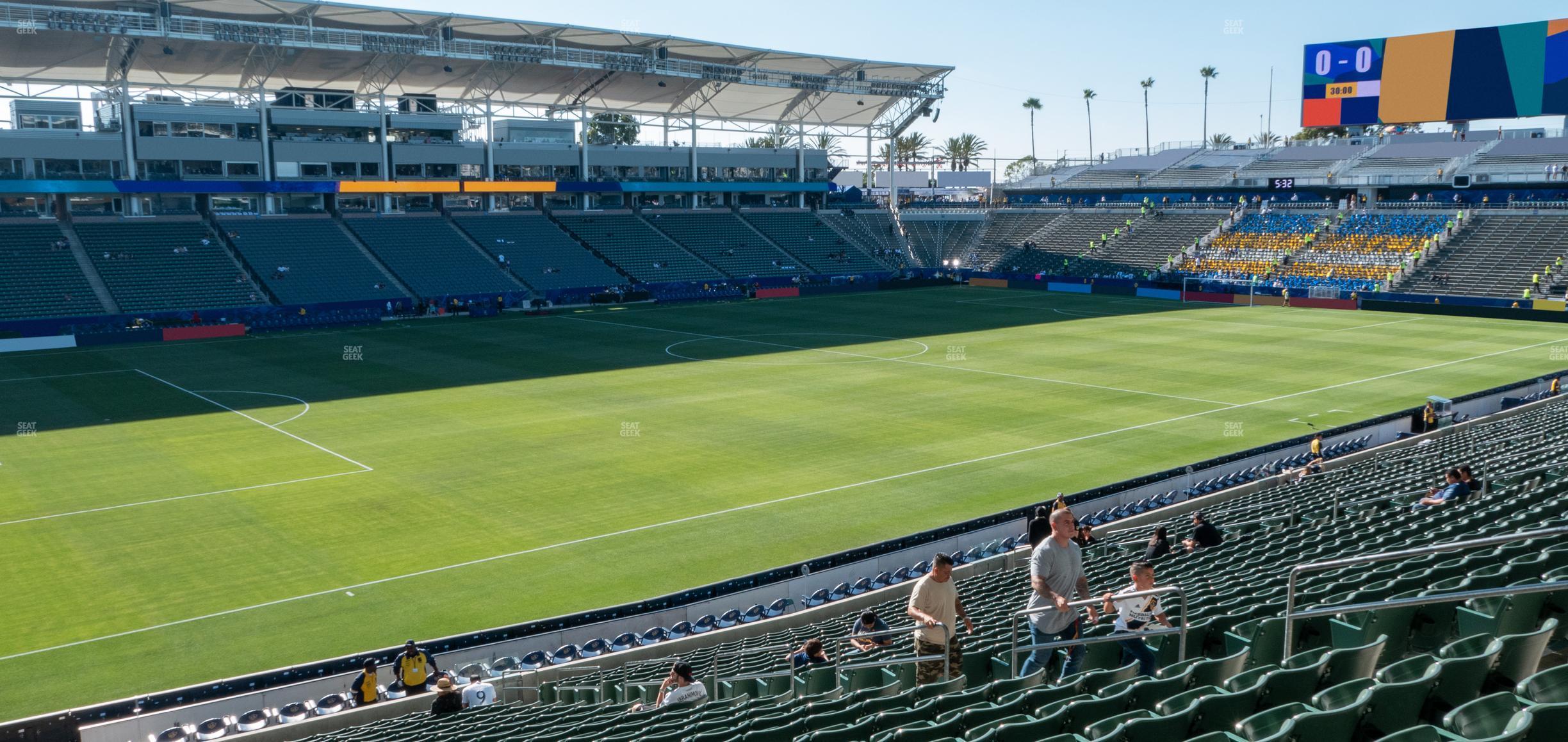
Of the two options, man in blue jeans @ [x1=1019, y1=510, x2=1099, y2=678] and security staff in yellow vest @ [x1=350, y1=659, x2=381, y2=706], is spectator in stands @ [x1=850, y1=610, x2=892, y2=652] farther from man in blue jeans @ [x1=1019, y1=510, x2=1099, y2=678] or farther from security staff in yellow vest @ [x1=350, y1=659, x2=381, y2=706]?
security staff in yellow vest @ [x1=350, y1=659, x2=381, y2=706]

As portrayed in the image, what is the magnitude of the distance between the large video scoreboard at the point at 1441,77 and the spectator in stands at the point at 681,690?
282ft

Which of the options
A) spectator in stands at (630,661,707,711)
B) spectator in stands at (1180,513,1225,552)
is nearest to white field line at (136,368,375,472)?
spectator in stands at (630,661,707,711)

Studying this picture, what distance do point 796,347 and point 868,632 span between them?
4636cm

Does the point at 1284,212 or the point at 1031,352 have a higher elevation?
the point at 1284,212

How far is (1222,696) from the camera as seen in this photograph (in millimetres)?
7594

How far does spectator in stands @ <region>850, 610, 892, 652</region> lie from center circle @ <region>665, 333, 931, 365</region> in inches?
1546

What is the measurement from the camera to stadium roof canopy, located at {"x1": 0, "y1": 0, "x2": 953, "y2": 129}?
63250mm

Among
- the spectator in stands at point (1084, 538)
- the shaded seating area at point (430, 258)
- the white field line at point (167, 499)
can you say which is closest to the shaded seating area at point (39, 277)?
the shaded seating area at point (430, 258)

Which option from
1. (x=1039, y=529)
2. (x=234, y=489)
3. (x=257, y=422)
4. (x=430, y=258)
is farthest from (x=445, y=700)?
(x=430, y=258)

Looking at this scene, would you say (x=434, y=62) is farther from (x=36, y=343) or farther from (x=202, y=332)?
(x=36, y=343)

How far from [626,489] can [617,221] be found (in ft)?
205

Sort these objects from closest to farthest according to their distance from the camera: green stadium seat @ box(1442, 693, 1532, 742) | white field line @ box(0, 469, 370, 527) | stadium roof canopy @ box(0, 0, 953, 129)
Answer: green stadium seat @ box(1442, 693, 1532, 742) → white field line @ box(0, 469, 370, 527) → stadium roof canopy @ box(0, 0, 953, 129)

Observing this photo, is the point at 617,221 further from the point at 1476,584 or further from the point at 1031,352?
the point at 1476,584

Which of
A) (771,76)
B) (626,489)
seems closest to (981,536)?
(626,489)
